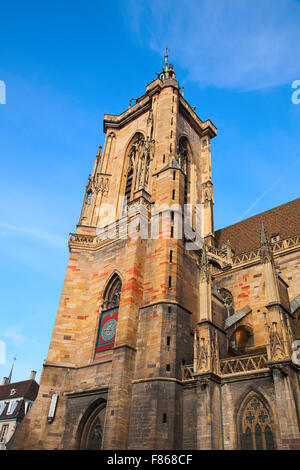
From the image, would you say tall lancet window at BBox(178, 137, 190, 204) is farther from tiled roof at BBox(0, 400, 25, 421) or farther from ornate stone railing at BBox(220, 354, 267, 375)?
tiled roof at BBox(0, 400, 25, 421)

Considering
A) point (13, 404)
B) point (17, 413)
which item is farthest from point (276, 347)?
point (13, 404)

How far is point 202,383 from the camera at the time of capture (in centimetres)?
1215

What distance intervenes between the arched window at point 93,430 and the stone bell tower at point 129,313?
1.3 inches

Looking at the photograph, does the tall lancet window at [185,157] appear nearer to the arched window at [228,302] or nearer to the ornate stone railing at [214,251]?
the ornate stone railing at [214,251]

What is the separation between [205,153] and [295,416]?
18.9m

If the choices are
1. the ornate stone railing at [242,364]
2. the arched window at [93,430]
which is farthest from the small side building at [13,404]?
the ornate stone railing at [242,364]

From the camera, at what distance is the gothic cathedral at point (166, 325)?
11.7 metres

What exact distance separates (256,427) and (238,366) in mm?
1914

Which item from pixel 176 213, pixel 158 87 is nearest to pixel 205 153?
pixel 158 87

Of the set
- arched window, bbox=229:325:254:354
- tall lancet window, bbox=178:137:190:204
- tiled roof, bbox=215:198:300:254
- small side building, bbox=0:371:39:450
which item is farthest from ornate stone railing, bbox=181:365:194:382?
small side building, bbox=0:371:39:450

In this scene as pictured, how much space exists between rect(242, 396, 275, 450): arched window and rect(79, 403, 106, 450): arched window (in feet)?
17.5

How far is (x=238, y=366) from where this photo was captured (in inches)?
503

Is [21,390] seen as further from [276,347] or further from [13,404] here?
[276,347]

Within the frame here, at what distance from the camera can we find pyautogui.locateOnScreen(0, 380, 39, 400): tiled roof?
3409cm
